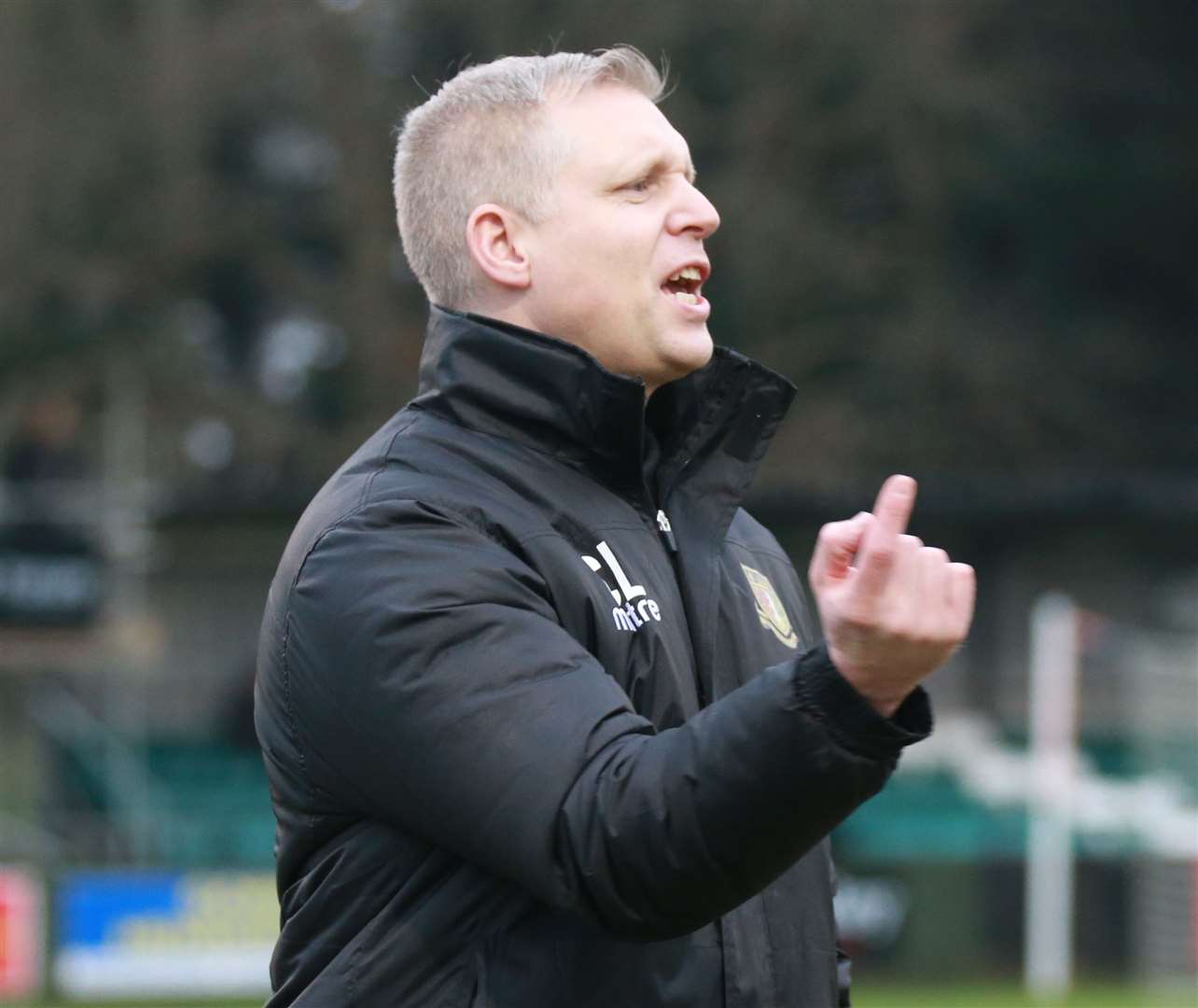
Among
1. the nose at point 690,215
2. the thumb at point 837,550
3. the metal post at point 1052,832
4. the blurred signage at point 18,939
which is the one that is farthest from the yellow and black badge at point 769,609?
the metal post at point 1052,832

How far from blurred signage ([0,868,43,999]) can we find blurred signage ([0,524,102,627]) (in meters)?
3.26

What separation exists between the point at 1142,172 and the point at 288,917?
2427cm

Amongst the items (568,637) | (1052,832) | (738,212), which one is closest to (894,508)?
(568,637)

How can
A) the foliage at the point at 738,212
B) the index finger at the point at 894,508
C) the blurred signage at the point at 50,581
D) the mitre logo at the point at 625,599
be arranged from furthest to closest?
the foliage at the point at 738,212, the blurred signage at the point at 50,581, the mitre logo at the point at 625,599, the index finger at the point at 894,508

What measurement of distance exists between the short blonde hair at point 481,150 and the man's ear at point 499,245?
0.02 m

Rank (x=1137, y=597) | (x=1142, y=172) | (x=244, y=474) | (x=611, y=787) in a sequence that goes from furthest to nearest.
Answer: (x=1142, y=172), (x=244, y=474), (x=1137, y=597), (x=611, y=787)

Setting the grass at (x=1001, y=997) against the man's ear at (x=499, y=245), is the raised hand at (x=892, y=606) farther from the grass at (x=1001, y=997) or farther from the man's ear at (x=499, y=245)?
the grass at (x=1001, y=997)

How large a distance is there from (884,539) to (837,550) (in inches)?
3.4

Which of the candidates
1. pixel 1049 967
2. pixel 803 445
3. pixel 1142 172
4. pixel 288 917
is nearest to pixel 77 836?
pixel 1049 967

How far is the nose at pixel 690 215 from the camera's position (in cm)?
274

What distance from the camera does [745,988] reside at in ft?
8.18

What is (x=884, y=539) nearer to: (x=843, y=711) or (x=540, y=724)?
(x=843, y=711)

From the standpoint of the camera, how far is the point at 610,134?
9.02ft

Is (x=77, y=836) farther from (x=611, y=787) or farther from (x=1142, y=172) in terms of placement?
(x=1142, y=172)
